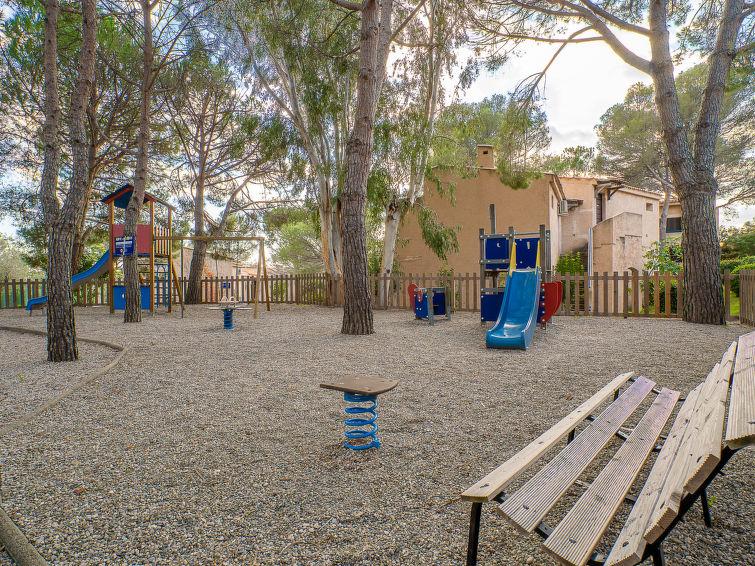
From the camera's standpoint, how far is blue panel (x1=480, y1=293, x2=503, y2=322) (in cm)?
927

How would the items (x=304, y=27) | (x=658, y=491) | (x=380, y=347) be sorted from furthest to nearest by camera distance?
(x=304, y=27)
(x=380, y=347)
(x=658, y=491)

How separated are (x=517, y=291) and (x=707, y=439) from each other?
6.93 meters

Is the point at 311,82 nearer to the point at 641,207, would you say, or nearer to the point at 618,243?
the point at 618,243

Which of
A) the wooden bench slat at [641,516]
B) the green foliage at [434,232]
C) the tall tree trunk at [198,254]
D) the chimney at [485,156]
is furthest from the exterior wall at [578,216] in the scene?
the wooden bench slat at [641,516]

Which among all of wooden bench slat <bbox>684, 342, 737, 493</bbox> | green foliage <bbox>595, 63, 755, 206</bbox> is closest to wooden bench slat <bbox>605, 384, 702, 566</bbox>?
wooden bench slat <bbox>684, 342, 737, 493</bbox>

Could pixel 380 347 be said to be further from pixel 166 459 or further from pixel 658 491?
pixel 658 491

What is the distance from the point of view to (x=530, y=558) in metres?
1.72

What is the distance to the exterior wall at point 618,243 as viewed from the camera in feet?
62.2

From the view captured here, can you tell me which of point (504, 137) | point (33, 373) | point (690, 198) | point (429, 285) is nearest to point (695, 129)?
point (690, 198)

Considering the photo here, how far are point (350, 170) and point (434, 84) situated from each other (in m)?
7.77

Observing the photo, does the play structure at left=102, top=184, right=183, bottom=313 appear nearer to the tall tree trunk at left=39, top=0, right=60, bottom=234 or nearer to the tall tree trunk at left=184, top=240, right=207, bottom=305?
the tall tree trunk at left=184, top=240, right=207, bottom=305

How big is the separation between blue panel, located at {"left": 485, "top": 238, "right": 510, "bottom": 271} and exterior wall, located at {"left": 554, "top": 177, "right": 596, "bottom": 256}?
1547cm

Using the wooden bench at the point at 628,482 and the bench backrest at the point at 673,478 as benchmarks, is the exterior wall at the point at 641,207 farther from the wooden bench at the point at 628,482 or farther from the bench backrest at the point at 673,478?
the bench backrest at the point at 673,478

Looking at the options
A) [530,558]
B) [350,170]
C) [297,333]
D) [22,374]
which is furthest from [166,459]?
[350,170]
